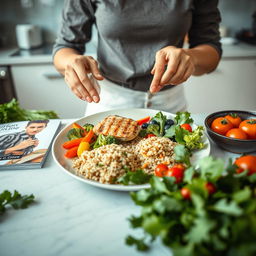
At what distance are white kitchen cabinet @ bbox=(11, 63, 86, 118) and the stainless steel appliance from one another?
0.13 ft

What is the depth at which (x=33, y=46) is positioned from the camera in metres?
2.63

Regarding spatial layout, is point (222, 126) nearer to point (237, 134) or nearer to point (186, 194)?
point (237, 134)

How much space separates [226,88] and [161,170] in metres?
2.05

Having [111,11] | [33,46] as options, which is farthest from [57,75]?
[111,11]

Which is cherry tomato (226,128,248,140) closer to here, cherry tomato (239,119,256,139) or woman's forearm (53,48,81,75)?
cherry tomato (239,119,256,139)

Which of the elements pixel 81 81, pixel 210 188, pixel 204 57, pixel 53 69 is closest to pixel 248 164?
pixel 210 188

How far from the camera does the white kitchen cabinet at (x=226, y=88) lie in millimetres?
2389

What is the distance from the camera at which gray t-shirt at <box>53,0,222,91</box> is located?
1235mm

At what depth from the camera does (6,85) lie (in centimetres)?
227

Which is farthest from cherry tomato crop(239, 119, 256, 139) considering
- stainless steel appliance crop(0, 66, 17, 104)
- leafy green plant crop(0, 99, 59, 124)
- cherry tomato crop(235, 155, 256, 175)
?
stainless steel appliance crop(0, 66, 17, 104)

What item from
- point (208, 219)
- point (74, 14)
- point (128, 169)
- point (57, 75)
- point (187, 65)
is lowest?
point (57, 75)

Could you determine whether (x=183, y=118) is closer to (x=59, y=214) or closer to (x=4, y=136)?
(x=59, y=214)

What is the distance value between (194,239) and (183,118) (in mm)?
638

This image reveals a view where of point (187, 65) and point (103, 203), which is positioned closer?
point (103, 203)
